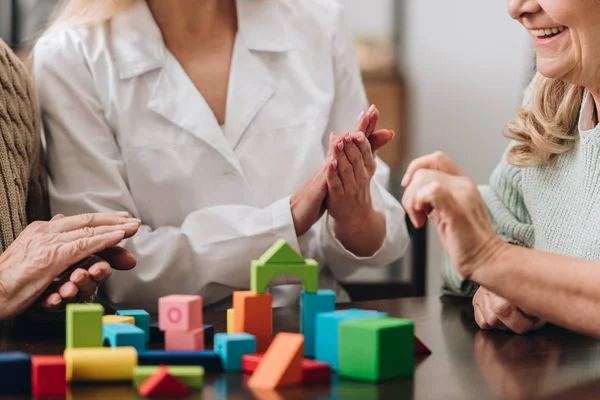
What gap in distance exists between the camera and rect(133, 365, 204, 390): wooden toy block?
3.15 ft

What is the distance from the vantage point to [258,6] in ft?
6.26

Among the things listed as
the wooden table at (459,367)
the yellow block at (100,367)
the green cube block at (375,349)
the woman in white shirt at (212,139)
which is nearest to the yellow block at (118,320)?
the wooden table at (459,367)

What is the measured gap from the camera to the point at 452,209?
111 centimetres

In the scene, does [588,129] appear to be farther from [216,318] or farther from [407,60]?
[407,60]

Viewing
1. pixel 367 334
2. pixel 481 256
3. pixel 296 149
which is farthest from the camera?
pixel 296 149

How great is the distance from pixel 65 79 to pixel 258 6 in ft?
1.47

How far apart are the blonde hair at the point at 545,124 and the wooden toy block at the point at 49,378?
91 centimetres

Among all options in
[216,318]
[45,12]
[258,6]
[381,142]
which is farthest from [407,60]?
[216,318]

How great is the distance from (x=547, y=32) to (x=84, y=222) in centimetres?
77

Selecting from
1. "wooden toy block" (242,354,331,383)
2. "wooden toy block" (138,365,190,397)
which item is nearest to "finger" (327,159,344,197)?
"wooden toy block" (242,354,331,383)

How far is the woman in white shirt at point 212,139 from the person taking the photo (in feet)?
5.46

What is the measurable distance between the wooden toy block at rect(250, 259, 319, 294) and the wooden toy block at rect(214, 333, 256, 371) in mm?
67

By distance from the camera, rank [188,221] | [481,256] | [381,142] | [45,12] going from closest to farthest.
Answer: [481,256], [381,142], [188,221], [45,12]

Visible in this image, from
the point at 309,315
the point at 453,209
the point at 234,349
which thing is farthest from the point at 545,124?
the point at 234,349
